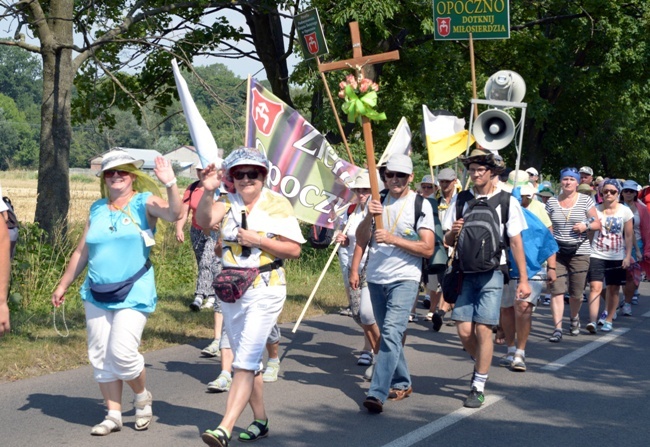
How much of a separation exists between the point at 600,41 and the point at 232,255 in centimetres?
2132

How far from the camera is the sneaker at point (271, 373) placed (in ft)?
25.5

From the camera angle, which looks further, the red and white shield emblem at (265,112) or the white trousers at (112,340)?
the red and white shield emblem at (265,112)

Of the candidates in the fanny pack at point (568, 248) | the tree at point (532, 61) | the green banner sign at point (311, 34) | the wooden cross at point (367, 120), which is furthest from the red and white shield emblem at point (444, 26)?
the wooden cross at point (367, 120)

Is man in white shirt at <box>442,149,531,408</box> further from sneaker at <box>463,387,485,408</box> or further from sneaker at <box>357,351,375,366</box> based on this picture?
sneaker at <box>357,351,375,366</box>

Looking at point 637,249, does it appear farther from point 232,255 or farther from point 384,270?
point 232,255

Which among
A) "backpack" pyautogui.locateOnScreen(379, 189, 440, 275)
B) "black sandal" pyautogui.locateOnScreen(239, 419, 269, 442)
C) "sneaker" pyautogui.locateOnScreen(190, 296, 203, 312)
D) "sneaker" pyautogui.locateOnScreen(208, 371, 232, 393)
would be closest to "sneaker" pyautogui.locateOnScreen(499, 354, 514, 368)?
"backpack" pyautogui.locateOnScreen(379, 189, 440, 275)

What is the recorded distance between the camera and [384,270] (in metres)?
6.92

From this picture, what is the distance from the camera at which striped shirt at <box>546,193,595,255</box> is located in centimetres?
1085

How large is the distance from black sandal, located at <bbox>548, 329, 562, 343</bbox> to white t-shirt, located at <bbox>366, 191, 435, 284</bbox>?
3.99 metres

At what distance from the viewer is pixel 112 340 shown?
5.82 m

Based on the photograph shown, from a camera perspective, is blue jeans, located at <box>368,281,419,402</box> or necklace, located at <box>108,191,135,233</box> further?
blue jeans, located at <box>368,281,419,402</box>

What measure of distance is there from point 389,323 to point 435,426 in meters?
0.79

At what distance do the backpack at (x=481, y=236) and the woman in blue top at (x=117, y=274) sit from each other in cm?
237

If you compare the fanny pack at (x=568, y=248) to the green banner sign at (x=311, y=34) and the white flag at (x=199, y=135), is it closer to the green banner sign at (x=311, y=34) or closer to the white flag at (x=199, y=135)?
the green banner sign at (x=311, y=34)
